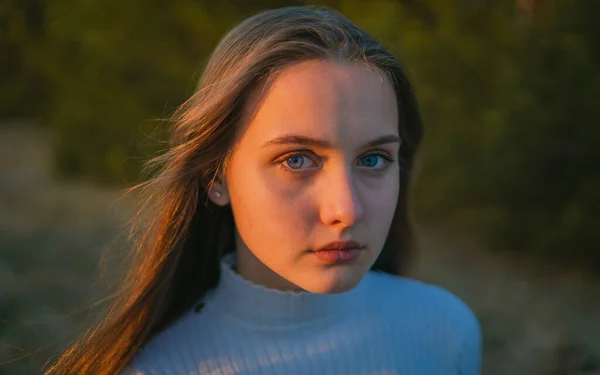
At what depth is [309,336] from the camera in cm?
140

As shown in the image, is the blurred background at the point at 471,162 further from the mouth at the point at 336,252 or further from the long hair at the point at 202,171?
the mouth at the point at 336,252

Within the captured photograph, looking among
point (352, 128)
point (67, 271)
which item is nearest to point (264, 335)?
point (352, 128)

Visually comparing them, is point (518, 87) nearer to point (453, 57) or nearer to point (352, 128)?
point (453, 57)

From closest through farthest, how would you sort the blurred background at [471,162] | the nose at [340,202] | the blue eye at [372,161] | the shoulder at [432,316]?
the nose at [340,202], the blue eye at [372,161], the shoulder at [432,316], the blurred background at [471,162]

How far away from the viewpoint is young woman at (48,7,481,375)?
3.92ft

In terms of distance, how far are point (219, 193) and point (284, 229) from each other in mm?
240

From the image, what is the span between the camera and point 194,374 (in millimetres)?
1320

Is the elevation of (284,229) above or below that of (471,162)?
above

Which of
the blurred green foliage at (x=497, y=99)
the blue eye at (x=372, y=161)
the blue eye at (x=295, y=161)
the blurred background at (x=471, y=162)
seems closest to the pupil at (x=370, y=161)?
the blue eye at (x=372, y=161)

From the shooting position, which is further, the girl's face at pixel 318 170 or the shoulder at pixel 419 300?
the shoulder at pixel 419 300

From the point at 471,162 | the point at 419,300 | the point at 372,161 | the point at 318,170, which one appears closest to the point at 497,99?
the point at 471,162

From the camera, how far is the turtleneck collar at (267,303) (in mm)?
1372

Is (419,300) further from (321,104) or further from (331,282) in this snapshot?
(321,104)

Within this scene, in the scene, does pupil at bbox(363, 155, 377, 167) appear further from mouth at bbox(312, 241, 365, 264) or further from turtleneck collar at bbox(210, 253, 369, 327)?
turtleneck collar at bbox(210, 253, 369, 327)
